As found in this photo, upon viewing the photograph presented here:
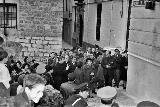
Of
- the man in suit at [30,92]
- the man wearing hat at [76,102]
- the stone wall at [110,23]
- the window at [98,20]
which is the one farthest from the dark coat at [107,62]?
the window at [98,20]

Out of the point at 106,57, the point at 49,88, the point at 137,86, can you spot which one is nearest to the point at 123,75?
the point at 106,57

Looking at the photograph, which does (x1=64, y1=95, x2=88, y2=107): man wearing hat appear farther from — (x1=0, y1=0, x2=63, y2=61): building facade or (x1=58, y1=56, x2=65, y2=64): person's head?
(x1=0, y1=0, x2=63, y2=61): building facade

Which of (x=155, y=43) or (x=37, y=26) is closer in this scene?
(x=155, y=43)

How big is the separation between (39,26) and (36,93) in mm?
12394

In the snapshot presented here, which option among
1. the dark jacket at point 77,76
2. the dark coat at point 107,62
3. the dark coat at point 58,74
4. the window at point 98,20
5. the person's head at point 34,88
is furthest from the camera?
the window at point 98,20

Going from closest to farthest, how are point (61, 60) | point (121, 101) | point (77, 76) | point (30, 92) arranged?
point (30, 92), point (77, 76), point (61, 60), point (121, 101)

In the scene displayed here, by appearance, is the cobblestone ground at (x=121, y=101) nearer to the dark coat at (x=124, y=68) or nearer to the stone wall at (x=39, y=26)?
the dark coat at (x=124, y=68)

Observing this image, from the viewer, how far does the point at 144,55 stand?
1139 centimetres

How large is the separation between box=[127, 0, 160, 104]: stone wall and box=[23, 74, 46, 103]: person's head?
5.90 meters

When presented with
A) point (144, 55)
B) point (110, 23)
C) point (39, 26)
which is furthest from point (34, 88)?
point (110, 23)

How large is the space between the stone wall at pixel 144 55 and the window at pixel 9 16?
6.83m

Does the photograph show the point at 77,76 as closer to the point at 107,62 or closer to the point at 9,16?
the point at 107,62

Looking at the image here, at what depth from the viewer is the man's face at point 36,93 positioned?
16.4 feet

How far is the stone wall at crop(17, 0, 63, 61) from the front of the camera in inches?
674
